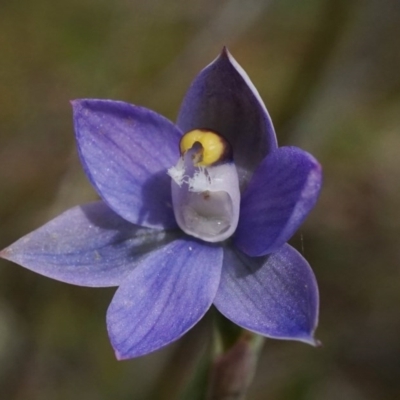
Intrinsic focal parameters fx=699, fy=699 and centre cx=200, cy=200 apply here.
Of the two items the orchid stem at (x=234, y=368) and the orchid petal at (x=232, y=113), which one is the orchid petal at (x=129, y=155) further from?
the orchid stem at (x=234, y=368)

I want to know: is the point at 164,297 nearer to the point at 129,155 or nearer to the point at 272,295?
the point at 272,295

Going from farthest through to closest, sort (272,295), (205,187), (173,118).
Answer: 1. (173,118)
2. (205,187)
3. (272,295)

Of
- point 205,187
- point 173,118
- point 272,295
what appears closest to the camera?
point 272,295

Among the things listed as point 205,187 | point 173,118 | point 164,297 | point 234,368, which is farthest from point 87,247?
point 173,118

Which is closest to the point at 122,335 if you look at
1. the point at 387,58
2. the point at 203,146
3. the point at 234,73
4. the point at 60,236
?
the point at 60,236

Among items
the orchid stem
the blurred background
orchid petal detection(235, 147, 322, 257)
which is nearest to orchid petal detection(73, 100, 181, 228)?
orchid petal detection(235, 147, 322, 257)

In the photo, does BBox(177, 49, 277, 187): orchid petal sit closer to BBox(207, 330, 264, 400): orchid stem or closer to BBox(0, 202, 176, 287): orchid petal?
BBox(0, 202, 176, 287): orchid petal

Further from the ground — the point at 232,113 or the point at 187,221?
the point at 232,113

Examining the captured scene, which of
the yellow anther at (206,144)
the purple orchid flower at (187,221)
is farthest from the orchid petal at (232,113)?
the yellow anther at (206,144)
